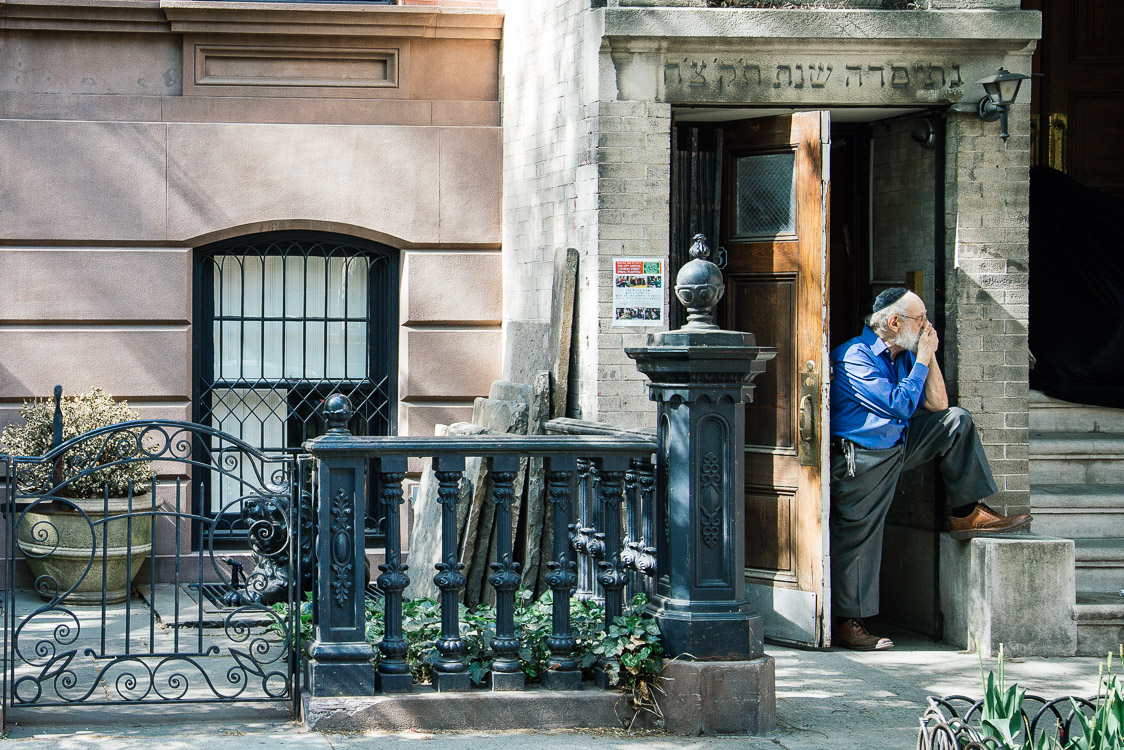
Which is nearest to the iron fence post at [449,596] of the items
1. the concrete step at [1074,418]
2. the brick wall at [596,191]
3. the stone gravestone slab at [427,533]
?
the stone gravestone slab at [427,533]

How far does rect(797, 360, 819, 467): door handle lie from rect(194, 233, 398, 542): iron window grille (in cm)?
324

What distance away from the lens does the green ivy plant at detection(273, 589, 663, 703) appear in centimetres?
579

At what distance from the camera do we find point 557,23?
8336 millimetres

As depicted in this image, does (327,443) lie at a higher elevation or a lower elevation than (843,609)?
higher

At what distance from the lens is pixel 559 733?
5.68 metres

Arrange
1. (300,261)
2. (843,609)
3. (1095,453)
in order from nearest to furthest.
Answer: (843,609) < (1095,453) < (300,261)

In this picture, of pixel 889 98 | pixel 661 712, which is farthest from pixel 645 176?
pixel 661 712

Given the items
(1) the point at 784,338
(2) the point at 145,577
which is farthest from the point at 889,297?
(2) the point at 145,577

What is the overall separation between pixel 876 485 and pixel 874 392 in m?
0.56

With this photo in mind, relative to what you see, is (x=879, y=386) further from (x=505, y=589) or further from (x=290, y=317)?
(x=290, y=317)

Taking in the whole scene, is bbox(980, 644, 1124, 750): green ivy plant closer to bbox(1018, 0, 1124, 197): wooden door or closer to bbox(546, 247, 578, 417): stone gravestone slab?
bbox(546, 247, 578, 417): stone gravestone slab

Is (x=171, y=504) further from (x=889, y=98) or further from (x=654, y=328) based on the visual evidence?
(x=889, y=98)

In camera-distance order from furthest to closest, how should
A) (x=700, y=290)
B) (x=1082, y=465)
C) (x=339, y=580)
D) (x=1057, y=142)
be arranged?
1. (x=1057, y=142)
2. (x=1082, y=465)
3. (x=700, y=290)
4. (x=339, y=580)

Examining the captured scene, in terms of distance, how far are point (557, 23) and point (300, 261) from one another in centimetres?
265
